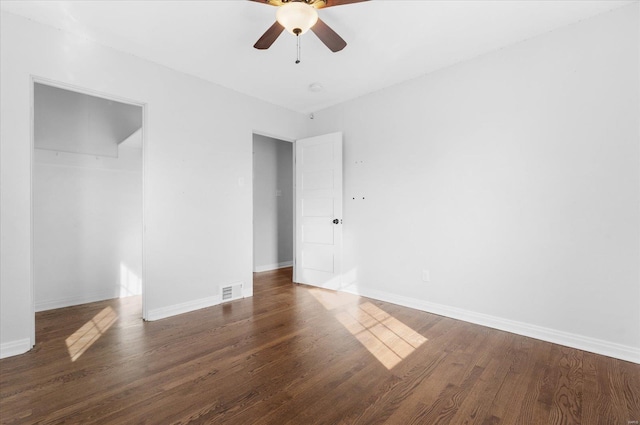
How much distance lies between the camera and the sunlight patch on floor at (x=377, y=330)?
2336mm

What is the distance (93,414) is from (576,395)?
9.25ft

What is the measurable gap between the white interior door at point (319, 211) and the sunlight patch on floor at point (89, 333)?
2.42 metres

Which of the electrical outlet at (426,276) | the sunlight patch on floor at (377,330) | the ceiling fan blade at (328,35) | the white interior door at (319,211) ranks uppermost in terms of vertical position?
the ceiling fan blade at (328,35)

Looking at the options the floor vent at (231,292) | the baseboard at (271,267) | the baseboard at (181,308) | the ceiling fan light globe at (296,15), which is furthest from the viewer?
the baseboard at (271,267)

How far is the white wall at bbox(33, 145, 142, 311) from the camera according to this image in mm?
3363

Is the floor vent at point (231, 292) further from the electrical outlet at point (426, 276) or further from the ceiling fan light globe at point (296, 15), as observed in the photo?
the ceiling fan light globe at point (296, 15)

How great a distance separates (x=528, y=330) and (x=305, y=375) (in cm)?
207

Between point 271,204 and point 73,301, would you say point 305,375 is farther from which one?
point 271,204

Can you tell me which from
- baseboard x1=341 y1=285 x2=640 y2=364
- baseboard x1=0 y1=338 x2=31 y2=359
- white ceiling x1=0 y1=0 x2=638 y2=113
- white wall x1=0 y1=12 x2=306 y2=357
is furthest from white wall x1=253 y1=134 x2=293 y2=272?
baseboard x1=0 y1=338 x2=31 y2=359

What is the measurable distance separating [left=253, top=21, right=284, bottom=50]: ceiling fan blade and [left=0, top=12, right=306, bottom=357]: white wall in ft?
4.81

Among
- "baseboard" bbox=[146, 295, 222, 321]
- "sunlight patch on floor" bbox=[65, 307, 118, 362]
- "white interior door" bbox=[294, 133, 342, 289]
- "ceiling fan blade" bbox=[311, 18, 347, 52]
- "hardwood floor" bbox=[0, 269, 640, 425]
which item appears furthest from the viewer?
"white interior door" bbox=[294, 133, 342, 289]

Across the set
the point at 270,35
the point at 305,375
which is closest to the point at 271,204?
the point at 270,35

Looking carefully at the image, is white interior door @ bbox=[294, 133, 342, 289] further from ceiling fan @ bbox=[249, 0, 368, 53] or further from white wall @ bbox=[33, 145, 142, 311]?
white wall @ bbox=[33, 145, 142, 311]

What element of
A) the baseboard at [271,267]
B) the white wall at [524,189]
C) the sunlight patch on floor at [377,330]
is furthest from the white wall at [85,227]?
the white wall at [524,189]
